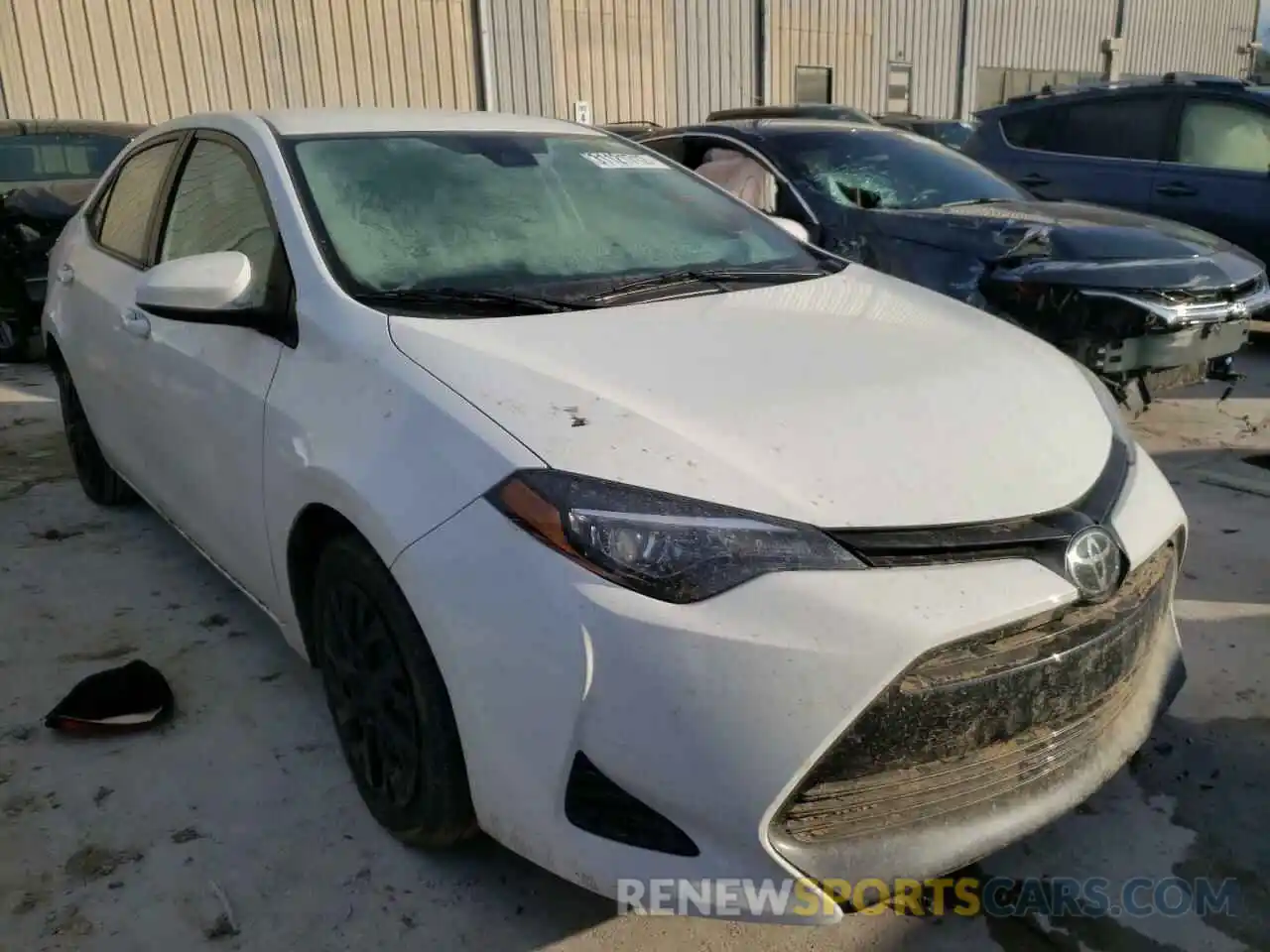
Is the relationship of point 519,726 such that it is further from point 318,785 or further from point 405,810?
point 318,785

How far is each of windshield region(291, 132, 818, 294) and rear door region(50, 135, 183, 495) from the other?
3.09 ft

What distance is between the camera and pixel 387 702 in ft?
6.72

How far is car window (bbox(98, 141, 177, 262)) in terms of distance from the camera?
10.8 ft

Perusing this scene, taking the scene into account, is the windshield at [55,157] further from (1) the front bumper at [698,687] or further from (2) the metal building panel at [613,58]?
(2) the metal building panel at [613,58]

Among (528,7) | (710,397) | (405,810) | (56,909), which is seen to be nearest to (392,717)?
(405,810)

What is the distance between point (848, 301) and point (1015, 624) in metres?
1.16

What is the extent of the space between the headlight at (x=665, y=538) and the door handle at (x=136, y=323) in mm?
1856

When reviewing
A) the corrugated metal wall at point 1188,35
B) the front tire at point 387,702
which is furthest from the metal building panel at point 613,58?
the corrugated metal wall at point 1188,35

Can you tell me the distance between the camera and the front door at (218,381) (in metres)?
2.40

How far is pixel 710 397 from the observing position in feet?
6.20

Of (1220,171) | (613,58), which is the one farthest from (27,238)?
(613,58)

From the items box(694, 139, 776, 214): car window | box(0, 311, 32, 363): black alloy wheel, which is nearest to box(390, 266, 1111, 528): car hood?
box(694, 139, 776, 214): car window

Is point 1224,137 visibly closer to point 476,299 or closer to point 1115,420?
point 1115,420

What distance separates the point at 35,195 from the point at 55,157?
605 mm
